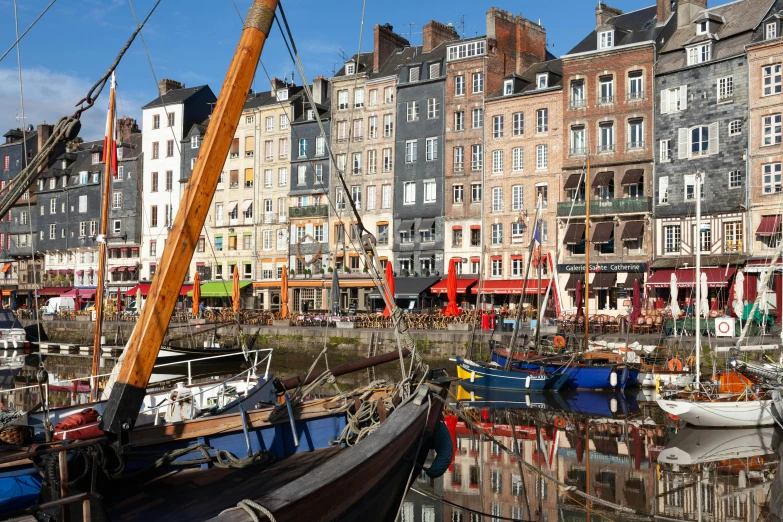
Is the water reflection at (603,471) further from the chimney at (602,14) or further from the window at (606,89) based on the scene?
the chimney at (602,14)

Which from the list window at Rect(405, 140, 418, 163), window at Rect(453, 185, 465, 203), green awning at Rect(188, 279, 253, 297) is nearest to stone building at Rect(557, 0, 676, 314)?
window at Rect(453, 185, 465, 203)

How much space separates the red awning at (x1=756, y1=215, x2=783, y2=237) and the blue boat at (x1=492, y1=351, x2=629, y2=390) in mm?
12776

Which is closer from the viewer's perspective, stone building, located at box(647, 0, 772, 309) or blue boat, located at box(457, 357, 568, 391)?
blue boat, located at box(457, 357, 568, 391)

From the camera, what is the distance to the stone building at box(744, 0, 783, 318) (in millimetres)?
38812

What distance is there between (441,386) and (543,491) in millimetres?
4995

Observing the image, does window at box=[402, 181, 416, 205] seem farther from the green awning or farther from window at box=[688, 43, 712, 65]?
window at box=[688, 43, 712, 65]

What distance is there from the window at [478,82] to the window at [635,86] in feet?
31.1

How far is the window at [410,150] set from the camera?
175ft

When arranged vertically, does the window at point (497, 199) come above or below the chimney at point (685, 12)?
below

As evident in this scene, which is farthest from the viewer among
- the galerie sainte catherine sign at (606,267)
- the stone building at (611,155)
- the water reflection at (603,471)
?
the stone building at (611,155)

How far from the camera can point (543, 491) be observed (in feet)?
49.0

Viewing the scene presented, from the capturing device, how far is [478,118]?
50.9 m

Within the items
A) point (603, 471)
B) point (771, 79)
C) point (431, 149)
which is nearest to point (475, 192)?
point (431, 149)

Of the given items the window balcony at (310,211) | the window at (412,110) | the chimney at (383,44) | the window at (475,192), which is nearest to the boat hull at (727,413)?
the window at (475,192)
